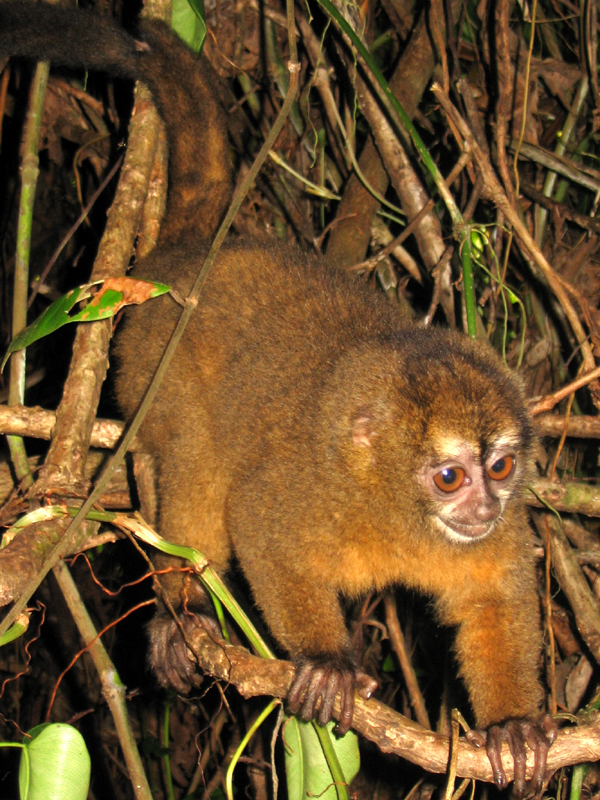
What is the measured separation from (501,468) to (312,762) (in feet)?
3.78

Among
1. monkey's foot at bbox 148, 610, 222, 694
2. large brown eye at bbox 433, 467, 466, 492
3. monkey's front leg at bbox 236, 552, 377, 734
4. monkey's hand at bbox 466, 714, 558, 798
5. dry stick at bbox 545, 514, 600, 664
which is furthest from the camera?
dry stick at bbox 545, 514, 600, 664

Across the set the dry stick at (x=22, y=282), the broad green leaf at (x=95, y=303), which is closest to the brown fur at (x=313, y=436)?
the dry stick at (x=22, y=282)

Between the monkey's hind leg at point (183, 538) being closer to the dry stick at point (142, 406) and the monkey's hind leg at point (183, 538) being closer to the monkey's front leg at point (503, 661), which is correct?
the dry stick at point (142, 406)

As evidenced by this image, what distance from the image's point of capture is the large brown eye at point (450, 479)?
2.57 m

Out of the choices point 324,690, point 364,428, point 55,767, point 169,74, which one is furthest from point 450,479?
point 169,74

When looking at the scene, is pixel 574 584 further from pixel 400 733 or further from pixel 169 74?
pixel 169 74

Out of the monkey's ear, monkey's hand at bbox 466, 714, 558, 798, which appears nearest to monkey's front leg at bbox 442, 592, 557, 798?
monkey's hand at bbox 466, 714, 558, 798

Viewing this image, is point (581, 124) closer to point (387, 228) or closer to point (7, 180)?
point (387, 228)

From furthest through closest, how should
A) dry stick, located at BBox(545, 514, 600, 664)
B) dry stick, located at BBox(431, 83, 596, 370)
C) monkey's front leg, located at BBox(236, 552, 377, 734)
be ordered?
dry stick, located at BBox(545, 514, 600, 664), dry stick, located at BBox(431, 83, 596, 370), monkey's front leg, located at BBox(236, 552, 377, 734)

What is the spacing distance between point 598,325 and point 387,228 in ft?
5.07

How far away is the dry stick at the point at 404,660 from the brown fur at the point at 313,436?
913 mm

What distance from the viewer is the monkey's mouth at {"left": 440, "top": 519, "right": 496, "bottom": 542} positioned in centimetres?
262

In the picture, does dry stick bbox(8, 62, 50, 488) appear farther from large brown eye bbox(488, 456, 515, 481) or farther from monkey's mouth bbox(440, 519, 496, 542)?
large brown eye bbox(488, 456, 515, 481)

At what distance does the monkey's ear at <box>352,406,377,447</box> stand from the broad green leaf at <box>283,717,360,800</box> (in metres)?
0.94
